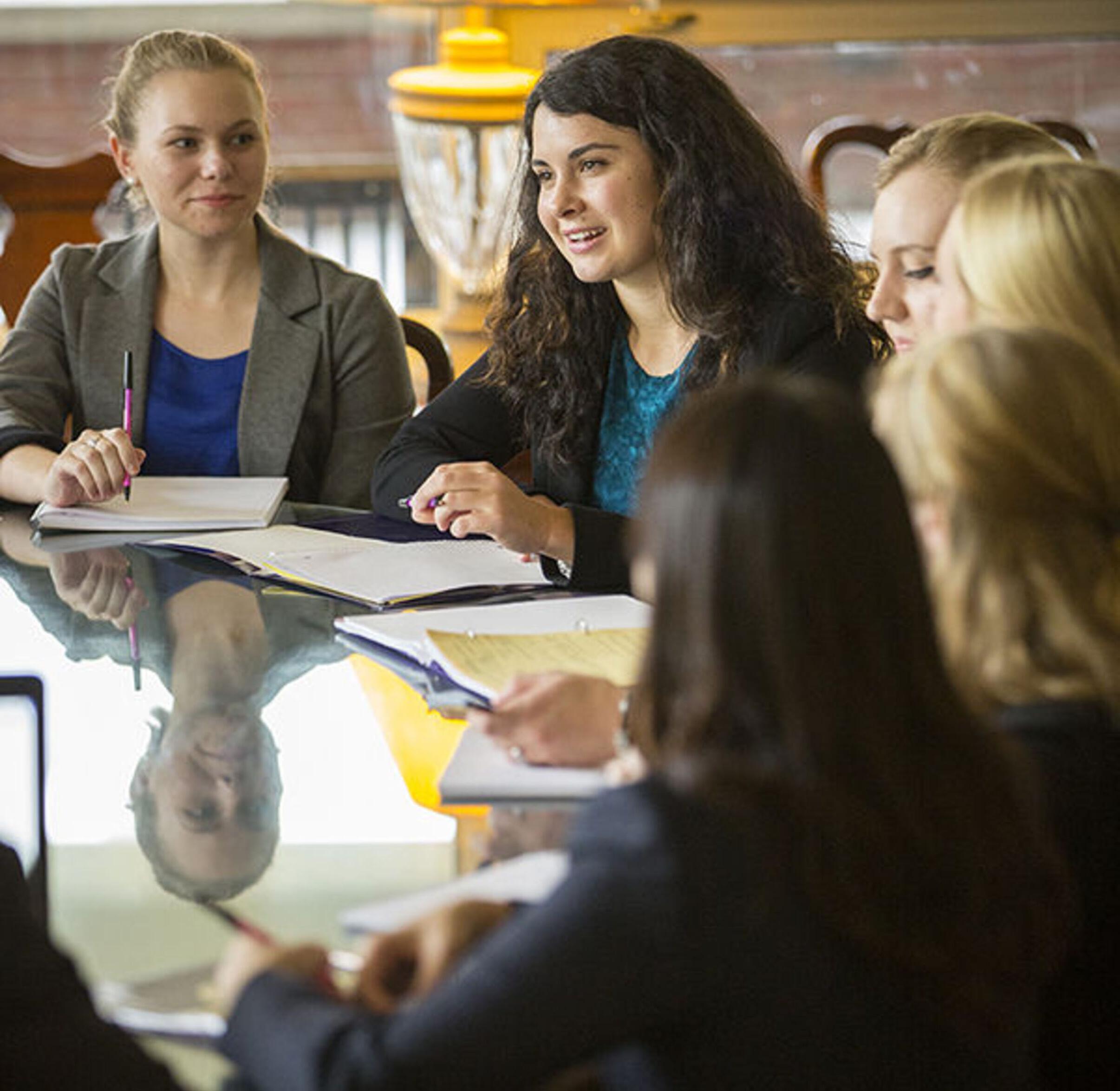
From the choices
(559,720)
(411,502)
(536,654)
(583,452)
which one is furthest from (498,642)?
(583,452)

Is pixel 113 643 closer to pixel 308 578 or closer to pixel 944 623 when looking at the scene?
pixel 308 578

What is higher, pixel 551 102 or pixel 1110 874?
pixel 551 102

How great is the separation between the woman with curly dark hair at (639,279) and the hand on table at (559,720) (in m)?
0.62

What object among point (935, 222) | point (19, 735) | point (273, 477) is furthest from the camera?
point (273, 477)

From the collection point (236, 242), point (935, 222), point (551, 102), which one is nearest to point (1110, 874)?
point (935, 222)

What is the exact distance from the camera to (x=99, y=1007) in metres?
0.88

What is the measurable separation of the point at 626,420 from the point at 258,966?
1.27 meters

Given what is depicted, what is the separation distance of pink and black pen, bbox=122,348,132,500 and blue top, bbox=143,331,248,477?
1.4 inches

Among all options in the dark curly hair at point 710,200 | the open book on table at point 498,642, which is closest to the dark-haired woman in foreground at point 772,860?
the open book on table at point 498,642

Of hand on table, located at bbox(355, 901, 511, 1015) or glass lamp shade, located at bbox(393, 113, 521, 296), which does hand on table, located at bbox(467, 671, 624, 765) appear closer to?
hand on table, located at bbox(355, 901, 511, 1015)

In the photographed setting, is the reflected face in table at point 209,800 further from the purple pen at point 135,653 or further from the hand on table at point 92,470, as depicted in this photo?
the hand on table at point 92,470

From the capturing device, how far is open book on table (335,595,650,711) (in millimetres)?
1383

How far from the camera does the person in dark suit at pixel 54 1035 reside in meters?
0.84

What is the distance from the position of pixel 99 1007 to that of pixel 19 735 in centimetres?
49
